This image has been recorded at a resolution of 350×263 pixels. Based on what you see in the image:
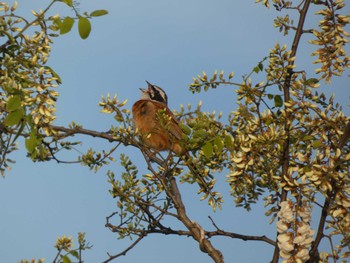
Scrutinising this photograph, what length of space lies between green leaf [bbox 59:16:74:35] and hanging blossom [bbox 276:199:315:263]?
6.57 feet

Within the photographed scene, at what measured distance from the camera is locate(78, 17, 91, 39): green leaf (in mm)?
3922

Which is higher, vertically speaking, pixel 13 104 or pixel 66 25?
pixel 66 25

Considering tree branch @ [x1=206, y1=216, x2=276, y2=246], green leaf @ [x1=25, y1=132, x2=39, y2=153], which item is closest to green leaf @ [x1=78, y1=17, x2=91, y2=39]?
green leaf @ [x1=25, y1=132, x2=39, y2=153]

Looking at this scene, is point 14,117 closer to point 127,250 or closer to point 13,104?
point 13,104

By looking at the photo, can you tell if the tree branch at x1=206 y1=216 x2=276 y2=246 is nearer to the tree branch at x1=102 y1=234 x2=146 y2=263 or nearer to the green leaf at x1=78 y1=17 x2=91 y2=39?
the tree branch at x1=102 y1=234 x2=146 y2=263

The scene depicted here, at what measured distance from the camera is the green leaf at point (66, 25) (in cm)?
397

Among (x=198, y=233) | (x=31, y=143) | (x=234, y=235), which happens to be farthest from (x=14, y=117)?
(x=234, y=235)

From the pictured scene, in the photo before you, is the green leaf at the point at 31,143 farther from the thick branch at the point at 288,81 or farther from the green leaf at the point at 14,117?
the thick branch at the point at 288,81

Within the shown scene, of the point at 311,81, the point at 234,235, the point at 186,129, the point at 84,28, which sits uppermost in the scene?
the point at 311,81

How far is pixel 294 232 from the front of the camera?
4.53 metres

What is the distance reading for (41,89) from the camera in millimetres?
4906

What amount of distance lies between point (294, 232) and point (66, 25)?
7.13 feet

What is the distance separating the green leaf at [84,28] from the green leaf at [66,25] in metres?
0.08

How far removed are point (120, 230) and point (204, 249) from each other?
0.91 metres
